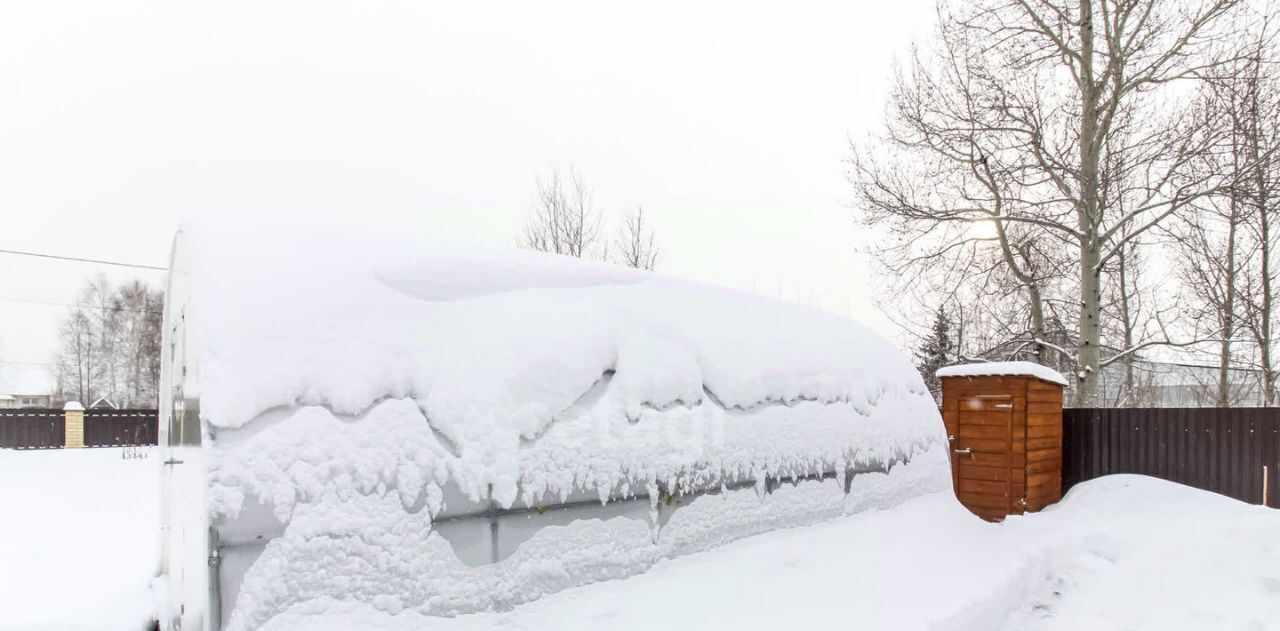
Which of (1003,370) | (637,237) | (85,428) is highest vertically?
(637,237)

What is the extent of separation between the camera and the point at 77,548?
663 centimetres

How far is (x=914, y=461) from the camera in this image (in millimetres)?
5926

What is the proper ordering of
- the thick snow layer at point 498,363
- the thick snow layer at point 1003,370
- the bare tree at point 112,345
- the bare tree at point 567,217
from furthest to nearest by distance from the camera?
the bare tree at point 112,345, the bare tree at point 567,217, the thick snow layer at point 1003,370, the thick snow layer at point 498,363

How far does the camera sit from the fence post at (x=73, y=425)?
65.6 feet

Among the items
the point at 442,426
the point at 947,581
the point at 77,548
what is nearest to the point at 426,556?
the point at 442,426

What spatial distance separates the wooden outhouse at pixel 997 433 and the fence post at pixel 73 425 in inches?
931

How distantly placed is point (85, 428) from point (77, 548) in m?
17.8

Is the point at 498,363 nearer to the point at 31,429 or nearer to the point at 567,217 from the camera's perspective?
the point at 567,217

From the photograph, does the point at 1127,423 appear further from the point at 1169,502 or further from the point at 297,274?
the point at 297,274

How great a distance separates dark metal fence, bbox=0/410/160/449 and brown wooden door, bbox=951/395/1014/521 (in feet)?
67.0

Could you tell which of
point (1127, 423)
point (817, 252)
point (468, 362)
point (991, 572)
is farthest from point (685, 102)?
point (468, 362)

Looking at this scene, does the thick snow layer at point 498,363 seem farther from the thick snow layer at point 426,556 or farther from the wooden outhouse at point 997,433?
the wooden outhouse at point 997,433

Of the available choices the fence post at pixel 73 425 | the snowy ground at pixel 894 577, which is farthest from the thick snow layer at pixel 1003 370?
the fence post at pixel 73 425

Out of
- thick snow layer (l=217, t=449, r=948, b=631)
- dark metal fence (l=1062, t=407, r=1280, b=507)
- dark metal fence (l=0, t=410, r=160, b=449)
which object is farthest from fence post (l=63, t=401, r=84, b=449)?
dark metal fence (l=1062, t=407, r=1280, b=507)
